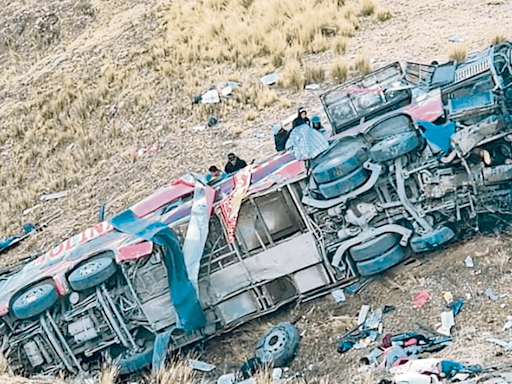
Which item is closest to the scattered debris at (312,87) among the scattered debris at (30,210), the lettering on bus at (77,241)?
the scattered debris at (30,210)

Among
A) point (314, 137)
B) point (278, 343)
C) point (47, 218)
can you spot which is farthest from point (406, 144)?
point (47, 218)

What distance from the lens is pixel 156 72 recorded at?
18953mm

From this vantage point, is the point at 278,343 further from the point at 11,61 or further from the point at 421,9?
the point at 11,61

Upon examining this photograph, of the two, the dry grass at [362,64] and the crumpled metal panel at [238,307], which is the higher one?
the dry grass at [362,64]

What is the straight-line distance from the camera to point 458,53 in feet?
49.1

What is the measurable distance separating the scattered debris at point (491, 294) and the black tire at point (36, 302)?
490 cm

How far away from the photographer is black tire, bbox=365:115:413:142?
942 centimetres

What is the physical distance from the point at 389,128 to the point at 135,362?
4.00 meters

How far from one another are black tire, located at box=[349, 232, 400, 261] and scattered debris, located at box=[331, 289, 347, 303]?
1.63ft

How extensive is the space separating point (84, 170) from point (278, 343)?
27.9ft

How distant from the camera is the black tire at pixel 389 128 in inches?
371

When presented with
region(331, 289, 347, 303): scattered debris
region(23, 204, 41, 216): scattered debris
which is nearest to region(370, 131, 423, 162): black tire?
region(331, 289, 347, 303): scattered debris

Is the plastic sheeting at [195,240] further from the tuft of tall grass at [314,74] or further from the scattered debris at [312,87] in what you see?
the tuft of tall grass at [314,74]

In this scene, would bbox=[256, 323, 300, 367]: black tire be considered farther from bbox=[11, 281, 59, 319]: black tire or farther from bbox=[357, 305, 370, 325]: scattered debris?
bbox=[11, 281, 59, 319]: black tire
